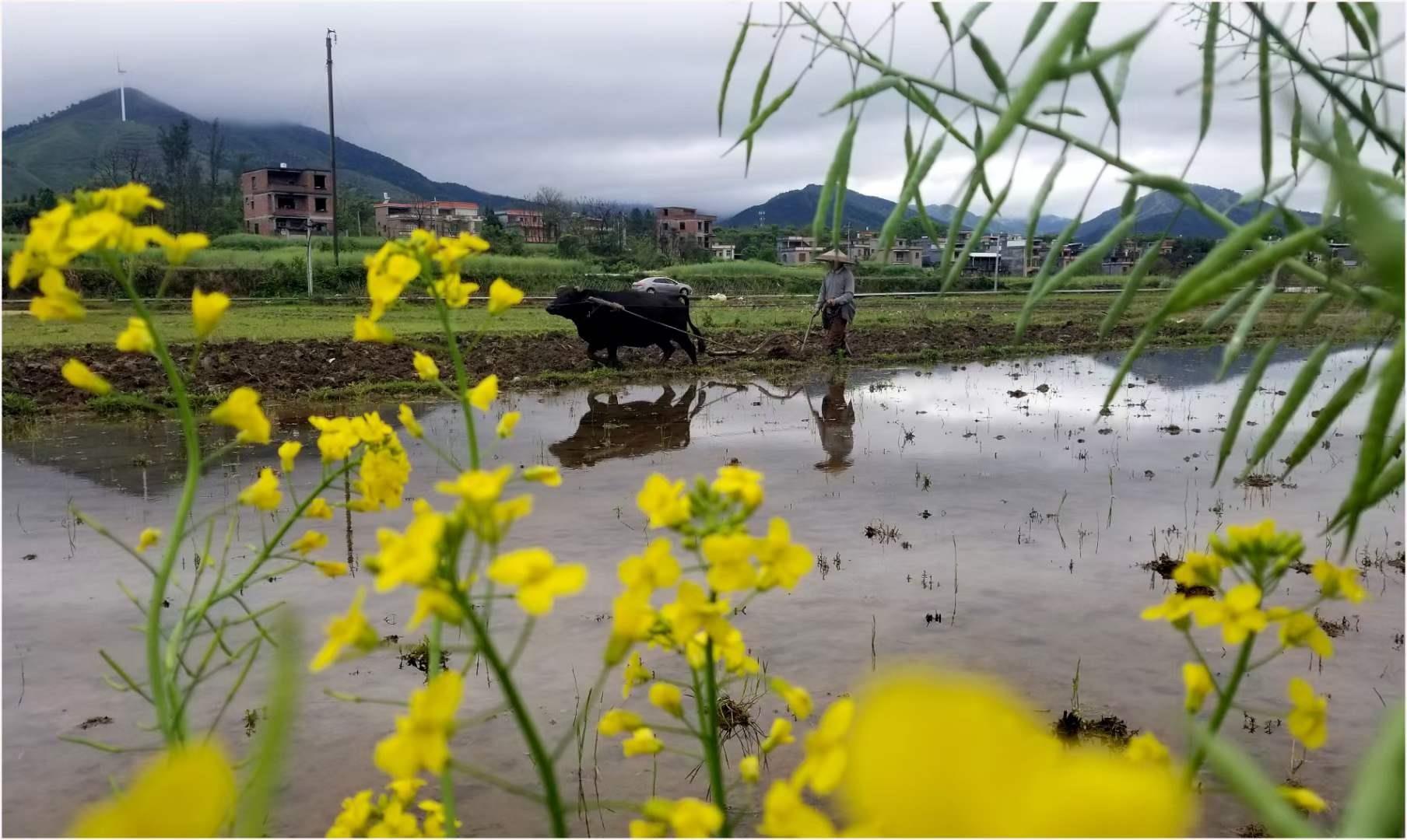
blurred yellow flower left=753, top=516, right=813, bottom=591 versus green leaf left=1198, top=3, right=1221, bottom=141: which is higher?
green leaf left=1198, top=3, right=1221, bottom=141

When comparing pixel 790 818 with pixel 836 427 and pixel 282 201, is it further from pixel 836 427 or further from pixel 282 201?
pixel 282 201

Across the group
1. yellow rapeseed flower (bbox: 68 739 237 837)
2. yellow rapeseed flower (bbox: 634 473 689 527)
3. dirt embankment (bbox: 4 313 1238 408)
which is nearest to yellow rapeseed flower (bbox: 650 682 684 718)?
yellow rapeseed flower (bbox: 634 473 689 527)

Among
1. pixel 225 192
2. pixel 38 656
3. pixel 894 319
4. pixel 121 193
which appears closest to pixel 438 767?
pixel 121 193

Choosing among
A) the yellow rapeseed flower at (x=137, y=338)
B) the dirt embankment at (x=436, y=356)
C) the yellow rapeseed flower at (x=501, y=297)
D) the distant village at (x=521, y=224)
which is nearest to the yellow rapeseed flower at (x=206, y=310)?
the yellow rapeseed flower at (x=137, y=338)

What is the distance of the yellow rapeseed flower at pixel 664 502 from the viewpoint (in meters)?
0.70

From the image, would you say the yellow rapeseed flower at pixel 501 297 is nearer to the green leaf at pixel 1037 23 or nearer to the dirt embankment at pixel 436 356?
the green leaf at pixel 1037 23

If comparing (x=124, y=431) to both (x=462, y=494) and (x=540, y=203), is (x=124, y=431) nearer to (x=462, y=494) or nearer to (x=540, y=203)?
(x=462, y=494)

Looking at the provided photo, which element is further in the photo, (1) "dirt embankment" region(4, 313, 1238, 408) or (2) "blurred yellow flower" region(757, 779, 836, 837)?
(1) "dirt embankment" region(4, 313, 1238, 408)

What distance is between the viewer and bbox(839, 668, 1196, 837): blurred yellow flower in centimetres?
22

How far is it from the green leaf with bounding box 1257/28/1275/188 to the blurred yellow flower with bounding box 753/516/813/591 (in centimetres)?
74

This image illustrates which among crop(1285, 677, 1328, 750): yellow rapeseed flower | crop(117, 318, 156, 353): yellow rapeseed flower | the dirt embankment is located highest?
crop(117, 318, 156, 353): yellow rapeseed flower

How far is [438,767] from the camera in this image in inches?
21.9

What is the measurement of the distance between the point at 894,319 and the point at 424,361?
61.9 feet

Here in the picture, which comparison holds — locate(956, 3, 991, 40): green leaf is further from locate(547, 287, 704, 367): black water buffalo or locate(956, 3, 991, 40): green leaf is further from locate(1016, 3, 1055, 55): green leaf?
locate(547, 287, 704, 367): black water buffalo
